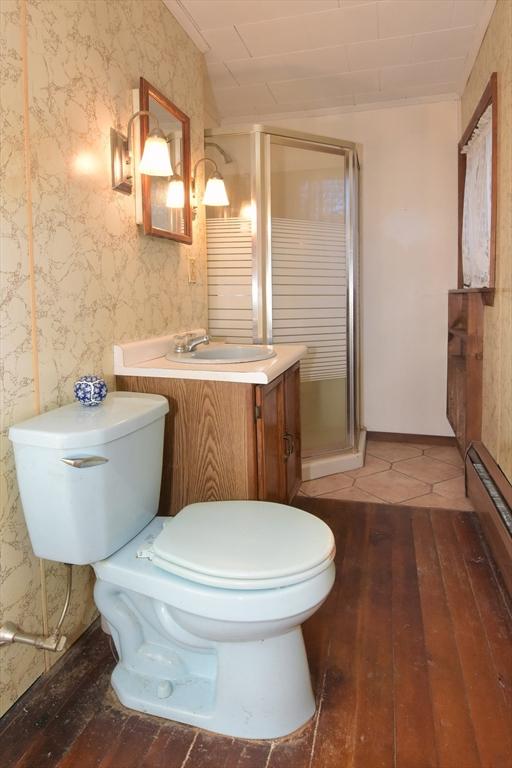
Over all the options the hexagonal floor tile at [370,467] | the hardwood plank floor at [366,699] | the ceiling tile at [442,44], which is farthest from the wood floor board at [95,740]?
the ceiling tile at [442,44]

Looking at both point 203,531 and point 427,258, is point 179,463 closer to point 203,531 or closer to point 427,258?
point 203,531

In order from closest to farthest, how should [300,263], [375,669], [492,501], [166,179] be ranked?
1. [375,669]
2. [492,501]
3. [166,179]
4. [300,263]

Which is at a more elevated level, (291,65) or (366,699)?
(291,65)

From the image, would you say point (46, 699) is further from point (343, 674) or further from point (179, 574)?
point (343, 674)

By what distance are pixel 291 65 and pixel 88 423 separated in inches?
92.8

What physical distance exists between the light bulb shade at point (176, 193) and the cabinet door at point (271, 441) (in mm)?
841

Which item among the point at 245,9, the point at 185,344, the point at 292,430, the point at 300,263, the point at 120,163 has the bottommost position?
the point at 292,430

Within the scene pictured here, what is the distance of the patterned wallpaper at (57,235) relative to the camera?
49.1 inches

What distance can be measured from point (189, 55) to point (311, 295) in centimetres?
128

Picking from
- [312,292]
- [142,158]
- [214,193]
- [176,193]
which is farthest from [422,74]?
[142,158]

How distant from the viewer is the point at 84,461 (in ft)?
3.81

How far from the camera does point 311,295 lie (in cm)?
290

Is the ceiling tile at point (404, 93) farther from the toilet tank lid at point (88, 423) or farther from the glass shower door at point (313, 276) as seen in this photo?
the toilet tank lid at point (88, 423)

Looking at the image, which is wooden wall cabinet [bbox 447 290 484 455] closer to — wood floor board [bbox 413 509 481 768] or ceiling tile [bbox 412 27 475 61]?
wood floor board [bbox 413 509 481 768]
